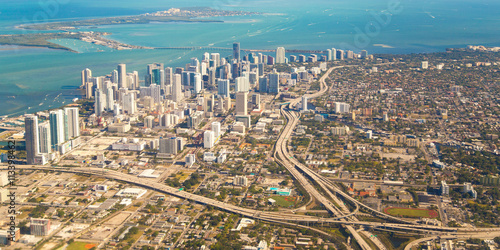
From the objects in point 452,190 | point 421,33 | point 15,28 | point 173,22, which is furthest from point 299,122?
point 173,22

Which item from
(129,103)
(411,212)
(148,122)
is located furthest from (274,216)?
(129,103)

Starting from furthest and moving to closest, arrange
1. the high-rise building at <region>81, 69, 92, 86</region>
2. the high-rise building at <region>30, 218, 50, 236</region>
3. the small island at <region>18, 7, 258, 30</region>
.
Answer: the small island at <region>18, 7, 258, 30</region>
the high-rise building at <region>81, 69, 92, 86</region>
the high-rise building at <region>30, 218, 50, 236</region>

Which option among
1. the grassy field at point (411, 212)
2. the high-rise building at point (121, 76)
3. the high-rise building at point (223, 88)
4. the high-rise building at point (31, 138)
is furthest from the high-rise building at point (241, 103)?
the grassy field at point (411, 212)

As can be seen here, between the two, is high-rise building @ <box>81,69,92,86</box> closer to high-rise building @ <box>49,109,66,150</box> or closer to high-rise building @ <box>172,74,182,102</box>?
high-rise building @ <box>172,74,182,102</box>

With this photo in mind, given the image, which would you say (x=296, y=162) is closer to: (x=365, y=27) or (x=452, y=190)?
(x=452, y=190)

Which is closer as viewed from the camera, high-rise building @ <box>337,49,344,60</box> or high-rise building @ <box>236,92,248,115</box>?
high-rise building @ <box>236,92,248,115</box>

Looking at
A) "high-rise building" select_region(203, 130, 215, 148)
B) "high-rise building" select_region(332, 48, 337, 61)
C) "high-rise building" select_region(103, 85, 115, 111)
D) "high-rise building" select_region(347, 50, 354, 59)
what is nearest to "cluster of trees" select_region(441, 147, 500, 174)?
"high-rise building" select_region(203, 130, 215, 148)

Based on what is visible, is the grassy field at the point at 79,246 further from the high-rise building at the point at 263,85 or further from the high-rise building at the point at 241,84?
the high-rise building at the point at 263,85

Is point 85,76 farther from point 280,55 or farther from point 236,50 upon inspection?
point 280,55
